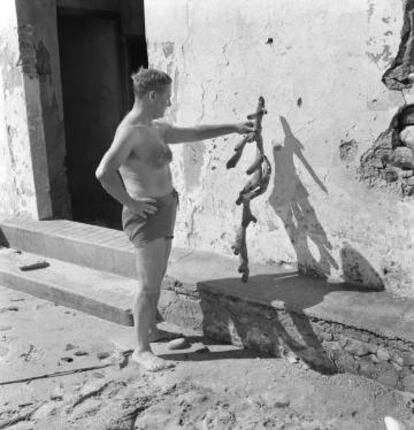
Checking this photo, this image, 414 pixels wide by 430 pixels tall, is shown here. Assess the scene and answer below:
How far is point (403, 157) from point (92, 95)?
466 centimetres

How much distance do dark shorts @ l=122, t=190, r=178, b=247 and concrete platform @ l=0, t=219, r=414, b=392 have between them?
0.59 m

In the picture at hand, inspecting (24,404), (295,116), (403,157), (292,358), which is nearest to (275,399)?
(292,358)

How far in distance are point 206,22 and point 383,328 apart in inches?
92.7

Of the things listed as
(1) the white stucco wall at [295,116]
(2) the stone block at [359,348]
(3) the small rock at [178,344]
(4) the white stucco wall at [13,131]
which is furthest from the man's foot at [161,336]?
(4) the white stucco wall at [13,131]

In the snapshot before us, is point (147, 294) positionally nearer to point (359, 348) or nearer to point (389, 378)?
point (359, 348)

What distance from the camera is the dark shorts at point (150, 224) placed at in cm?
348

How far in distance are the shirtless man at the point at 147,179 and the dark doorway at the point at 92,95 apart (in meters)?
3.42

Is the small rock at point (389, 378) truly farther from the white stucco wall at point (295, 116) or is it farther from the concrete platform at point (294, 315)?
the white stucco wall at point (295, 116)

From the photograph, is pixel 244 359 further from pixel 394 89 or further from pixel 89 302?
pixel 394 89

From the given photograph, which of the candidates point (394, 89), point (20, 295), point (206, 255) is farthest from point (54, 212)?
point (394, 89)

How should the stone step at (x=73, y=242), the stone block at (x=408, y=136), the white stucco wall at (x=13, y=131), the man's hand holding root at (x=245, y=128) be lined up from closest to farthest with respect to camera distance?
1. the stone block at (x=408, y=136)
2. the man's hand holding root at (x=245, y=128)
3. the stone step at (x=73, y=242)
4. the white stucco wall at (x=13, y=131)

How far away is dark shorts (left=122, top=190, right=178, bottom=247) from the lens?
11.4ft

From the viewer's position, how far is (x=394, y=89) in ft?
10.8

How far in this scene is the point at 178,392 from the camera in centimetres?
335
